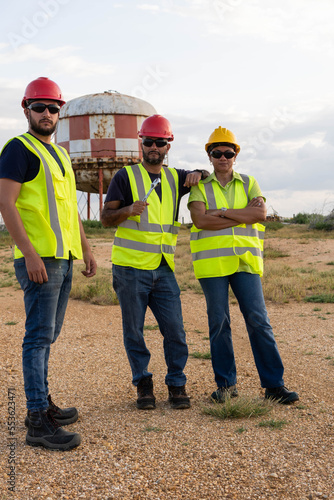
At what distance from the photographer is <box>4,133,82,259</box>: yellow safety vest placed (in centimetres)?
320

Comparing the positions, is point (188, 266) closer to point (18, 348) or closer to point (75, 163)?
point (18, 348)

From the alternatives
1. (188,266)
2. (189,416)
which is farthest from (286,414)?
(188,266)

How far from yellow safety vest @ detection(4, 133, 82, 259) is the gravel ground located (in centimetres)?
126

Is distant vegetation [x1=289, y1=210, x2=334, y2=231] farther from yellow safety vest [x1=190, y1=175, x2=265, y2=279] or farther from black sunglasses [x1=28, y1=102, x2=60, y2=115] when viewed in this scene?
black sunglasses [x1=28, y1=102, x2=60, y2=115]

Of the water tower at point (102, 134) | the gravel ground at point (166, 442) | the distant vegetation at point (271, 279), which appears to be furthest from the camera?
the water tower at point (102, 134)

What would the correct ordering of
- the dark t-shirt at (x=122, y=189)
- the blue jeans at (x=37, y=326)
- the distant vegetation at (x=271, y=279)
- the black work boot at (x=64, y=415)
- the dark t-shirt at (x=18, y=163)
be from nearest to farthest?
the dark t-shirt at (x=18, y=163) → the blue jeans at (x=37, y=326) → the black work boot at (x=64, y=415) → the dark t-shirt at (x=122, y=189) → the distant vegetation at (x=271, y=279)

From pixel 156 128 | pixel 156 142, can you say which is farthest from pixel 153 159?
pixel 156 128

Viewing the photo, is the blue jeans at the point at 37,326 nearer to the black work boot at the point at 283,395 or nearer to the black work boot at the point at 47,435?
the black work boot at the point at 47,435

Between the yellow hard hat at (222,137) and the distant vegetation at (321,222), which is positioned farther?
the distant vegetation at (321,222)

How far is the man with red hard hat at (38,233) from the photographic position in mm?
3100

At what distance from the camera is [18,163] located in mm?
3090

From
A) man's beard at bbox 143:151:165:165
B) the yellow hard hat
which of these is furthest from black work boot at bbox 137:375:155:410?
the yellow hard hat

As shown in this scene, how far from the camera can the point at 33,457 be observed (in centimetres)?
303

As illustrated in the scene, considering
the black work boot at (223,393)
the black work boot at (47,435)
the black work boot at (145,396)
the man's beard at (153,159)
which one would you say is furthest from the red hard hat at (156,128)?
the black work boot at (47,435)
